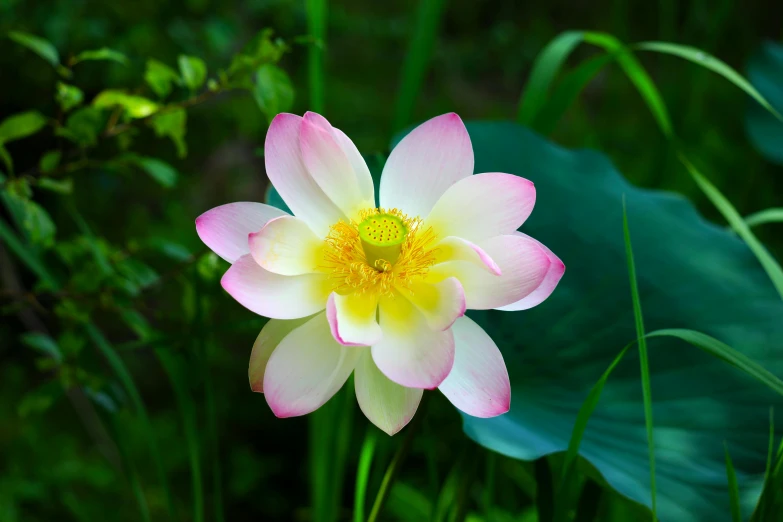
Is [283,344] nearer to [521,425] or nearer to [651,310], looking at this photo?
[521,425]

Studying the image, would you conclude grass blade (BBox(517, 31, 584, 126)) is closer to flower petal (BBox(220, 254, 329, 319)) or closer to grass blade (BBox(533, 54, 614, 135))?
grass blade (BBox(533, 54, 614, 135))

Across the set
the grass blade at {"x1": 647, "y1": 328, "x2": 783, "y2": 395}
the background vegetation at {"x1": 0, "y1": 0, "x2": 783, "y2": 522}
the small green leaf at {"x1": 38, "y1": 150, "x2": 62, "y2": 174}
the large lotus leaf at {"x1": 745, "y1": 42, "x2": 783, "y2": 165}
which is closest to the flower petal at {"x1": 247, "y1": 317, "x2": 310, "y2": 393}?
the background vegetation at {"x1": 0, "y1": 0, "x2": 783, "y2": 522}

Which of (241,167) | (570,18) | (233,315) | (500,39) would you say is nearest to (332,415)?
(233,315)

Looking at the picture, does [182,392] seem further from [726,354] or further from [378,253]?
[726,354]

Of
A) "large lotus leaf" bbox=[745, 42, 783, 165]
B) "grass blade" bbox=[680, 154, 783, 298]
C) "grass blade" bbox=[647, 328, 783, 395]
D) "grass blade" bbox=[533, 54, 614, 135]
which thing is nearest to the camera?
"grass blade" bbox=[647, 328, 783, 395]

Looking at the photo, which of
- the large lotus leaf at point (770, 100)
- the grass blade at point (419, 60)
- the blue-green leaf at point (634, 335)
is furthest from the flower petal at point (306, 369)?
the large lotus leaf at point (770, 100)

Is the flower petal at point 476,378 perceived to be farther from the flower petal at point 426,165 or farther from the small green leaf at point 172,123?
the small green leaf at point 172,123
